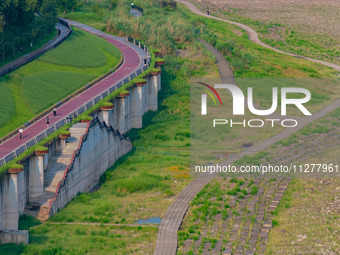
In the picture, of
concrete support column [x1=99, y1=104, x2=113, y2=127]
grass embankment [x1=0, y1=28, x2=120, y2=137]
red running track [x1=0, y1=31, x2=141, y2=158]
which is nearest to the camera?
red running track [x1=0, y1=31, x2=141, y2=158]

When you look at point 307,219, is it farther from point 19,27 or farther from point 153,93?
point 19,27

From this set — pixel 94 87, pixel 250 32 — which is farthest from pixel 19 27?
pixel 250 32

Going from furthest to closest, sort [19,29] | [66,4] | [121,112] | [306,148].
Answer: [66,4] → [19,29] → [121,112] → [306,148]

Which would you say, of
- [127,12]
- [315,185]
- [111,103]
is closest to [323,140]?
[315,185]

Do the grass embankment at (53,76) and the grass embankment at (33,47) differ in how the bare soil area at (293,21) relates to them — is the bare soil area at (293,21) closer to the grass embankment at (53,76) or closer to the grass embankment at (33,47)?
the grass embankment at (53,76)

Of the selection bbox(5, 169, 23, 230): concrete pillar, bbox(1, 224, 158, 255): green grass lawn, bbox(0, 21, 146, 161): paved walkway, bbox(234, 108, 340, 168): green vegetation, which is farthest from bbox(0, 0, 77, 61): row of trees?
bbox(1, 224, 158, 255): green grass lawn

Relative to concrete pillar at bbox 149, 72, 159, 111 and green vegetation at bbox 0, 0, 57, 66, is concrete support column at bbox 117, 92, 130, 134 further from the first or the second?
green vegetation at bbox 0, 0, 57, 66
